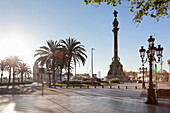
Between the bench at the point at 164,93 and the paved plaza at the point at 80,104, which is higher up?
the bench at the point at 164,93

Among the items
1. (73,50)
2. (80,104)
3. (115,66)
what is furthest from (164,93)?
(115,66)

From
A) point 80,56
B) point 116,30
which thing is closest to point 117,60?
point 116,30

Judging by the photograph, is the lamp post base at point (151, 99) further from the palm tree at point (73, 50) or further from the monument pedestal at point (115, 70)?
the monument pedestal at point (115, 70)

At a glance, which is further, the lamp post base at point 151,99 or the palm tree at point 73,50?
the palm tree at point 73,50

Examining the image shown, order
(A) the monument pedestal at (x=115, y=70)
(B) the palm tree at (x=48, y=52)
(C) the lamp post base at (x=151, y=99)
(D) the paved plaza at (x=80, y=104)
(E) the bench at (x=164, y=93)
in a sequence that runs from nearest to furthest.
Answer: (D) the paved plaza at (x=80, y=104) < (C) the lamp post base at (x=151, y=99) < (E) the bench at (x=164, y=93) < (B) the palm tree at (x=48, y=52) < (A) the monument pedestal at (x=115, y=70)

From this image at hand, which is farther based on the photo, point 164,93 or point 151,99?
point 164,93

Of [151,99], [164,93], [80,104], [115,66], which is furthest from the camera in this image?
[115,66]

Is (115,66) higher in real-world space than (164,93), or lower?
higher

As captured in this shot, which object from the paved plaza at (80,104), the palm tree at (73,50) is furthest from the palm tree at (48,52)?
the paved plaza at (80,104)

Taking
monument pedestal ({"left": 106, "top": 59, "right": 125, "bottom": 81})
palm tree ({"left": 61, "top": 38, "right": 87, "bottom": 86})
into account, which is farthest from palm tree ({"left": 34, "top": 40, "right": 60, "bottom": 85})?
monument pedestal ({"left": 106, "top": 59, "right": 125, "bottom": 81})

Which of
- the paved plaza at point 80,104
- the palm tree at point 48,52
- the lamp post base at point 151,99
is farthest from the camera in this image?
the palm tree at point 48,52

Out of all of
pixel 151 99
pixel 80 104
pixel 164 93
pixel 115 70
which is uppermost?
pixel 115 70

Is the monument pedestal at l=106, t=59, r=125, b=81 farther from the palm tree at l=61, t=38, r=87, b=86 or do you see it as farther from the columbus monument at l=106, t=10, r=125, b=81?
the palm tree at l=61, t=38, r=87, b=86

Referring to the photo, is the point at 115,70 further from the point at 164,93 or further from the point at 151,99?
the point at 151,99
